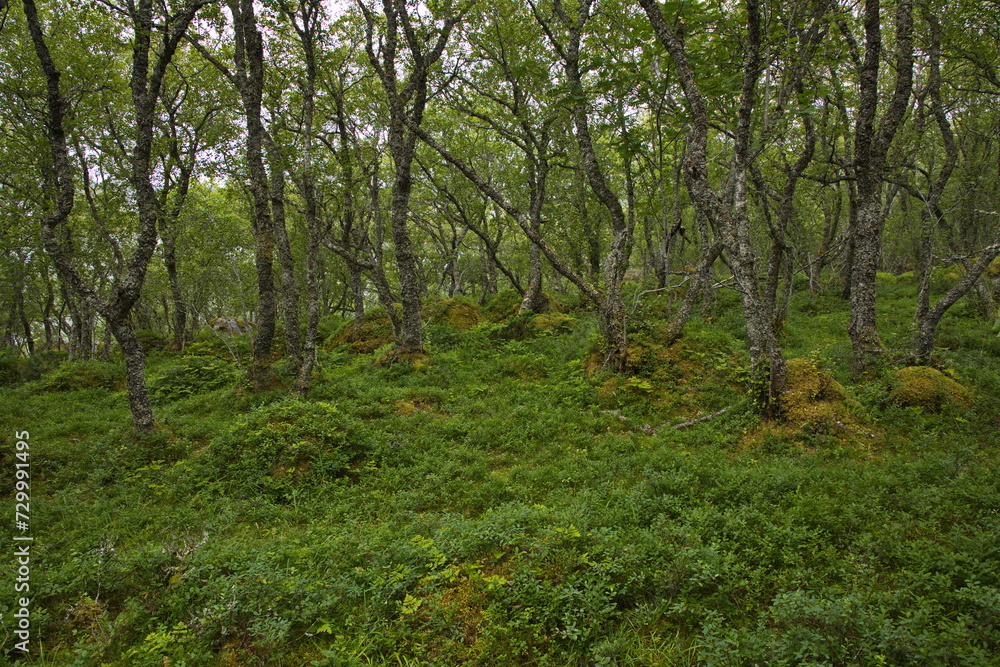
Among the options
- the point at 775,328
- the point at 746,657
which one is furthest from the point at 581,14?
the point at 746,657

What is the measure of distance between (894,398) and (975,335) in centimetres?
635

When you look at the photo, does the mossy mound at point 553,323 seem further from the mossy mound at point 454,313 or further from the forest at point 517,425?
the mossy mound at point 454,313

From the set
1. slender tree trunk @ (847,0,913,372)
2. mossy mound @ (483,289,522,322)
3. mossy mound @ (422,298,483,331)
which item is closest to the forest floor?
slender tree trunk @ (847,0,913,372)

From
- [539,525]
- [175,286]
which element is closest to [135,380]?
[539,525]

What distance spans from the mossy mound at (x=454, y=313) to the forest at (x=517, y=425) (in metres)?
0.22

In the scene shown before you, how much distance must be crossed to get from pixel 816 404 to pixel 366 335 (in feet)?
51.3

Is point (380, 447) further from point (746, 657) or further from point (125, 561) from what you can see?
point (746, 657)

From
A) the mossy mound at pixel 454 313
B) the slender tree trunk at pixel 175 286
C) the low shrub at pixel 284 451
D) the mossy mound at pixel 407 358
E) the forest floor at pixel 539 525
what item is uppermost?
the slender tree trunk at pixel 175 286

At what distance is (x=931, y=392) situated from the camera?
7926mm

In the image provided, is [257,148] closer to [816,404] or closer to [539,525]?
[539,525]

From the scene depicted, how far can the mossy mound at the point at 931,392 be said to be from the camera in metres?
7.79
